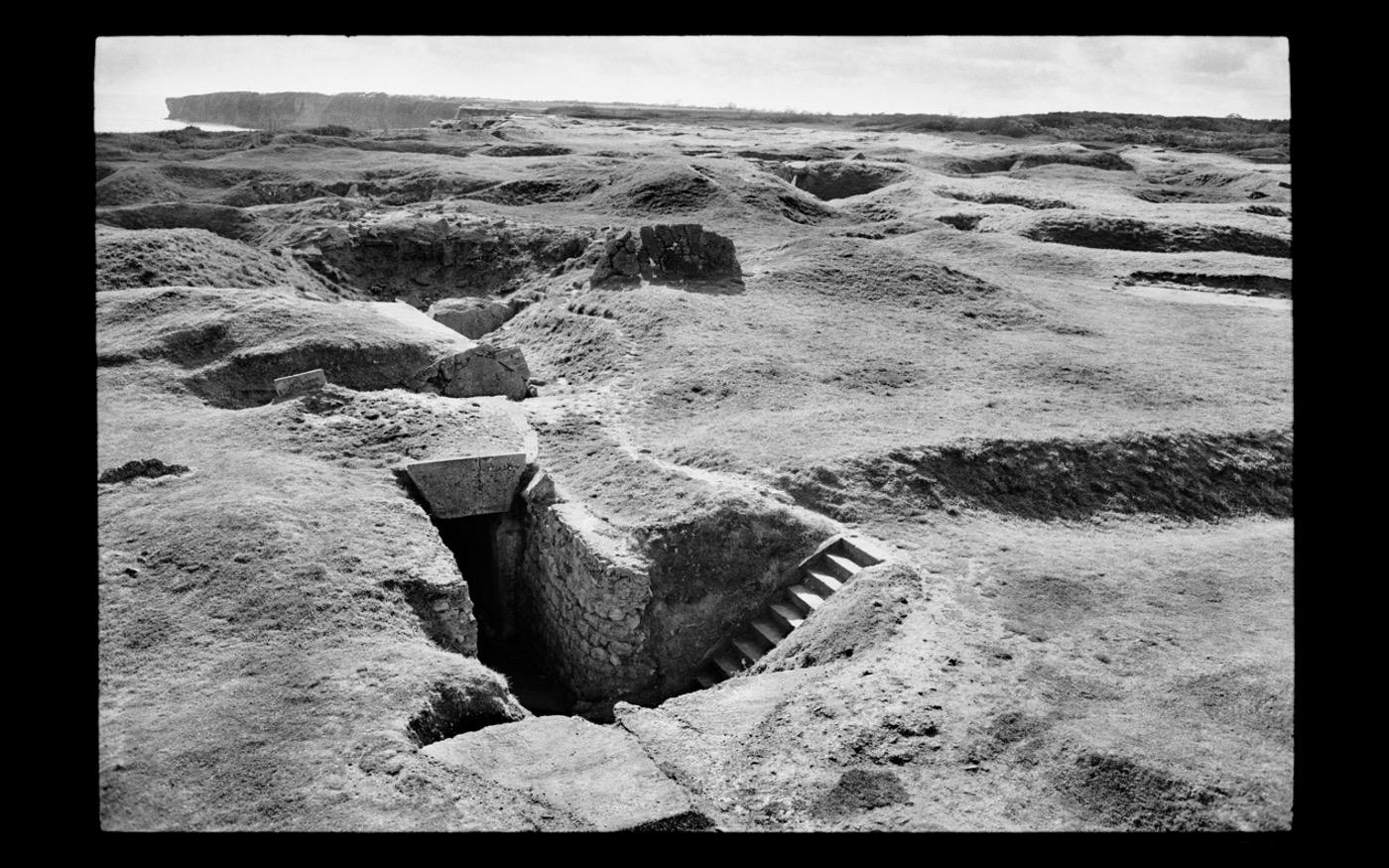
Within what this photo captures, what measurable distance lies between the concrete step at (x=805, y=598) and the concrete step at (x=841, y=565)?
29cm

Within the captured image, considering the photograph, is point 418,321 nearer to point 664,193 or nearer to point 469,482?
point 469,482

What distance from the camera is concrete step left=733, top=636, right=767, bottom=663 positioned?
31.9 feet

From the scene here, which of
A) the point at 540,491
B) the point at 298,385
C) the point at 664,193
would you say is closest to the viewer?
the point at 540,491

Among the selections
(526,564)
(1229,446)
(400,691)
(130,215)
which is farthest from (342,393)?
(130,215)

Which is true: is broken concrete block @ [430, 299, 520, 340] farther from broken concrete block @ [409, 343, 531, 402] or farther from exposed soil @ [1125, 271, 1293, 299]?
exposed soil @ [1125, 271, 1293, 299]

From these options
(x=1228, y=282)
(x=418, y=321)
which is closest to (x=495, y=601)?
(x=418, y=321)

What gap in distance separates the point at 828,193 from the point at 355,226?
52.0 feet

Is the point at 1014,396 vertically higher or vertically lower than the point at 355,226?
lower

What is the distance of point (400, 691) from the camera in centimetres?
728

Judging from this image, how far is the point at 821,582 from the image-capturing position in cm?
983

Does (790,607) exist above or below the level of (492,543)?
below

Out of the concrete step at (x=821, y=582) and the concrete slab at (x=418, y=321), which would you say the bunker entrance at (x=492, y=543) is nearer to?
the concrete step at (x=821, y=582)

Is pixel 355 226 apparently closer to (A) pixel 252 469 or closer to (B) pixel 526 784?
(A) pixel 252 469

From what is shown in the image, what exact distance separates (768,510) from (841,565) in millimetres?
1048
